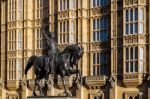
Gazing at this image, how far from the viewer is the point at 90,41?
49781mm

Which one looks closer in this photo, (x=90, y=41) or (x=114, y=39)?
(x=114, y=39)

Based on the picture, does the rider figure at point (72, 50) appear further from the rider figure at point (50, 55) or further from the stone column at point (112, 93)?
the stone column at point (112, 93)

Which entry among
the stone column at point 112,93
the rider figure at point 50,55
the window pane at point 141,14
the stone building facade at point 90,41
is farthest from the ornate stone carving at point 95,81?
the rider figure at point 50,55

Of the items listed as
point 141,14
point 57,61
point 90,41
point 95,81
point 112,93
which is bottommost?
point 112,93

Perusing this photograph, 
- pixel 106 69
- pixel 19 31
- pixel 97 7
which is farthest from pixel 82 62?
pixel 19 31

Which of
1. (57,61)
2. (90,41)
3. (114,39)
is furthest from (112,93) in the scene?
(57,61)

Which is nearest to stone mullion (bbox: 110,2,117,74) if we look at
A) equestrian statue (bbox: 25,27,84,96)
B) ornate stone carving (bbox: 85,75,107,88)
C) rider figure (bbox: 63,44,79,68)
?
ornate stone carving (bbox: 85,75,107,88)

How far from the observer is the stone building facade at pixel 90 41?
4466 centimetres

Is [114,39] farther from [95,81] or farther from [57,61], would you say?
[57,61]

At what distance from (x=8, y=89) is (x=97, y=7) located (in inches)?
571

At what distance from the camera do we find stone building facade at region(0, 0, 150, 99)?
4466 centimetres

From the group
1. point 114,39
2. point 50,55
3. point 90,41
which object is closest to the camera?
point 50,55

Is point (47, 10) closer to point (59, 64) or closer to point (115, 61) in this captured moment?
point (115, 61)

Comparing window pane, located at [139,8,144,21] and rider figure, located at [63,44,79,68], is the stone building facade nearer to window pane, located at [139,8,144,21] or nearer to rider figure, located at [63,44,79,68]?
window pane, located at [139,8,144,21]
